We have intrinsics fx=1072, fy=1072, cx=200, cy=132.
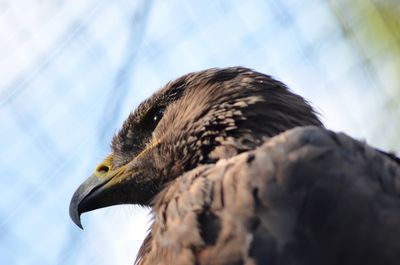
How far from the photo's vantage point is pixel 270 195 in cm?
311

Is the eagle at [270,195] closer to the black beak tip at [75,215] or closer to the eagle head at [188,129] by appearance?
the eagle head at [188,129]

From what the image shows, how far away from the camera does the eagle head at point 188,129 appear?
12.0 feet

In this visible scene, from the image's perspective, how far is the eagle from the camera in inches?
120

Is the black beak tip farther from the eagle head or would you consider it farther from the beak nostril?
the beak nostril

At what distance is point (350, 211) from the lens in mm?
3088

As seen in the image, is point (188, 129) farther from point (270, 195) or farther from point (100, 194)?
point (270, 195)

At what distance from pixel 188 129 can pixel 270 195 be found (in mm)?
757

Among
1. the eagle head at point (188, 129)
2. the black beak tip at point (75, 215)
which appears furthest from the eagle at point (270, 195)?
the black beak tip at point (75, 215)

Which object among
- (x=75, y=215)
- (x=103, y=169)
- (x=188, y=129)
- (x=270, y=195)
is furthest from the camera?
(x=103, y=169)

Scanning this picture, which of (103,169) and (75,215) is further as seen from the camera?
(103,169)

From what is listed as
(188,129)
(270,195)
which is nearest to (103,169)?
(188,129)

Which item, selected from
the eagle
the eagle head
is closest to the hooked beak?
the eagle head

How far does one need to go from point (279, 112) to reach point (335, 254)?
843 mm

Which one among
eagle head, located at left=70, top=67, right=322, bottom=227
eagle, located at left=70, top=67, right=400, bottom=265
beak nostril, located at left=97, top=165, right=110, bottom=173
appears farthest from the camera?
beak nostril, located at left=97, top=165, right=110, bottom=173
